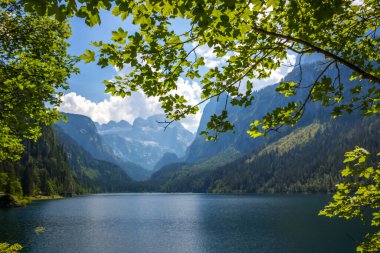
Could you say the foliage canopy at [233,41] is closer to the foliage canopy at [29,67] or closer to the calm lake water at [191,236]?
the foliage canopy at [29,67]

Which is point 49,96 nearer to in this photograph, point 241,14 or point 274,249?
point 241,14

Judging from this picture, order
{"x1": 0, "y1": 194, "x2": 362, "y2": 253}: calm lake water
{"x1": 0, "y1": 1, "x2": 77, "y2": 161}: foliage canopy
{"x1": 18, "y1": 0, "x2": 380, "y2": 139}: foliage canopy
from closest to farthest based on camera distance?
{"x1": 18, "y1": 0, "x2": 380, "y2": 139}: foliage canopy, {"x1": 0, "y1": 1, "x2": 77, "y2": 161}: foliage canopy, {"x1": 0, "y1": 194, "x2": 362, "y2": 253}: calm lake water

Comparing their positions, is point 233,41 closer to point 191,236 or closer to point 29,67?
point 29,67

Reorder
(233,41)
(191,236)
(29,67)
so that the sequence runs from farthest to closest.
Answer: (191,236) < (29,67) < (233,41)

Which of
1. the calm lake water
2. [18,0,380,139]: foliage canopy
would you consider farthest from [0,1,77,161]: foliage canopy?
the calm lake water

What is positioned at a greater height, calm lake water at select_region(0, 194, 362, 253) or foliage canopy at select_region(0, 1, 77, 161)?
foliage canopy at select_region(0, 1, 77, 161)

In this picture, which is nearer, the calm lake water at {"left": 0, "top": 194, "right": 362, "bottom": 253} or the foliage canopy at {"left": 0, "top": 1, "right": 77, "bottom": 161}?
the foliage canopy at {"left": 0, "top": 1, "right": 77, "bottom": 161}

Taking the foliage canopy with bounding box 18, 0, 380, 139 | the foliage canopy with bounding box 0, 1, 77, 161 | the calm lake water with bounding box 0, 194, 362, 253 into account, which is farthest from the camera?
the calm lake water with bounding box 0, 194, 362, 253

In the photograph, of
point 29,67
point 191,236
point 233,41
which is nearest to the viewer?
point 233,41

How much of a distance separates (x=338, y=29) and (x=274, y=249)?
199 feet

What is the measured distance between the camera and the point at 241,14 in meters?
6.43

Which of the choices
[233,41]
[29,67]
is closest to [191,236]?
[29,67]

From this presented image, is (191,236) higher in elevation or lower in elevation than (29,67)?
lower

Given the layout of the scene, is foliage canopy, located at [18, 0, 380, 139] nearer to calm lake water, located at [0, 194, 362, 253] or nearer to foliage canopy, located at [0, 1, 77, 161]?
foliage canopy, located at [0, 1, 77, 161]
